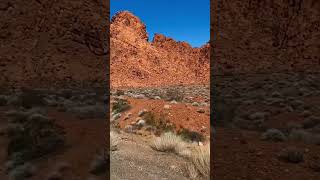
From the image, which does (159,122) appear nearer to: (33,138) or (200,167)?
(200,167)

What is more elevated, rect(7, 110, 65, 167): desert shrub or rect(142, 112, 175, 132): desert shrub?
rect(7, 110, 65, 167): desert shrub

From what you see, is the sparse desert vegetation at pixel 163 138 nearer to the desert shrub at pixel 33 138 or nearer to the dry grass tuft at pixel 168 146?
the dry grass tuft at pixel 168 146

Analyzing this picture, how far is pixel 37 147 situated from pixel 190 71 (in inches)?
1734

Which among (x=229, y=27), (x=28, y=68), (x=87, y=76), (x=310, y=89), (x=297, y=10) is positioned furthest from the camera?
(x=229, y=27)

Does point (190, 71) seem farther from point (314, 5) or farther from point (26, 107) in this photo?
point (26, 107)

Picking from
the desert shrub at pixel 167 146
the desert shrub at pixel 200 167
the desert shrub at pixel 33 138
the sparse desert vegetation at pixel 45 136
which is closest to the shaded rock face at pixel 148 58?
the desert shrub at pixel 167 146

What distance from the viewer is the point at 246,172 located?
218 inches

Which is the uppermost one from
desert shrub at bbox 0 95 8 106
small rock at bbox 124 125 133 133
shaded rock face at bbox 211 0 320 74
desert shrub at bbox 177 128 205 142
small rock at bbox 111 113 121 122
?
shaded rock face at bbox 211 0 320 74

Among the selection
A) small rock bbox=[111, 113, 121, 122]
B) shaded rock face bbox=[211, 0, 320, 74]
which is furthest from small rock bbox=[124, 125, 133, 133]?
shaded rock face bbox=[211, 0, 320, 74]

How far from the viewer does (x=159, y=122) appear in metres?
11.0

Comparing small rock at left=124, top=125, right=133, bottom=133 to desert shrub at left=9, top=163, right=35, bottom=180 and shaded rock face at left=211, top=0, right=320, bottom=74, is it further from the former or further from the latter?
shaded rock face at left=211, top=0, right=320, bottom=74

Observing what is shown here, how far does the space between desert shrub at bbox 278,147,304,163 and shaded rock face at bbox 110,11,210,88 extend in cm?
3573

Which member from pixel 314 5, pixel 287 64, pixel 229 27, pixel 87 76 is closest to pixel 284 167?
pixel 87 76

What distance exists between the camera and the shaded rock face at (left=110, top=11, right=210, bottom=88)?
43156mm
